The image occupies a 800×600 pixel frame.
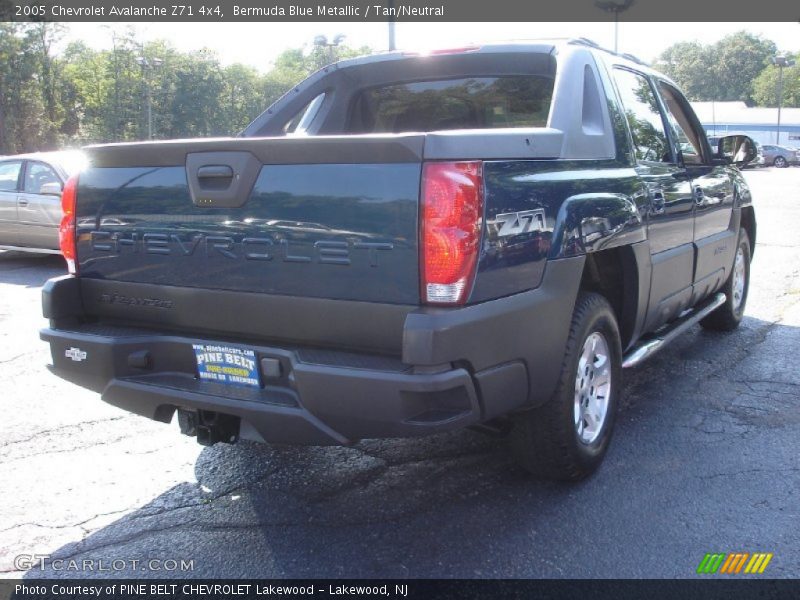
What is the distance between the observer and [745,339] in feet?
20.5

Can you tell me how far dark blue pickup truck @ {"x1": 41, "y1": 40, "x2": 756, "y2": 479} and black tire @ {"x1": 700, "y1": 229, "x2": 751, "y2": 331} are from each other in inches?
92.0

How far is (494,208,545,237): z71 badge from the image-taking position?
2834mm

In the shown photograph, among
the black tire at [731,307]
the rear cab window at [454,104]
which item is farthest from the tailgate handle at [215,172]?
the black tire at [731,307]

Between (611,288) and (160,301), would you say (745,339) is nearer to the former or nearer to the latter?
(611,288)

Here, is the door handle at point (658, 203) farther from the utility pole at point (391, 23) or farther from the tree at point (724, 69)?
the tree at point (724, 69)

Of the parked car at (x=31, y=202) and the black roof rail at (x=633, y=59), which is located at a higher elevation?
the black roof rail at (x=633, y=59)

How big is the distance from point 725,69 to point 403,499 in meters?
126

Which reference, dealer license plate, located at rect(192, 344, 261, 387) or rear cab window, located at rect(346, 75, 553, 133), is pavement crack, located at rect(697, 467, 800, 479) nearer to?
rear cab window, located at rect(346, 75, 553, 133)

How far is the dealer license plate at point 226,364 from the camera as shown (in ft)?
9.90

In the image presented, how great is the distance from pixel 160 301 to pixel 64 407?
77.9 inches

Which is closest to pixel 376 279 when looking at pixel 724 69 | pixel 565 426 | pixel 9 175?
pixel 565 426

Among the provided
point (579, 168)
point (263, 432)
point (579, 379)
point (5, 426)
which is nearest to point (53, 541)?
point (263, 432)

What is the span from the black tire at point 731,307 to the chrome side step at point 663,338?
0.41 meters
